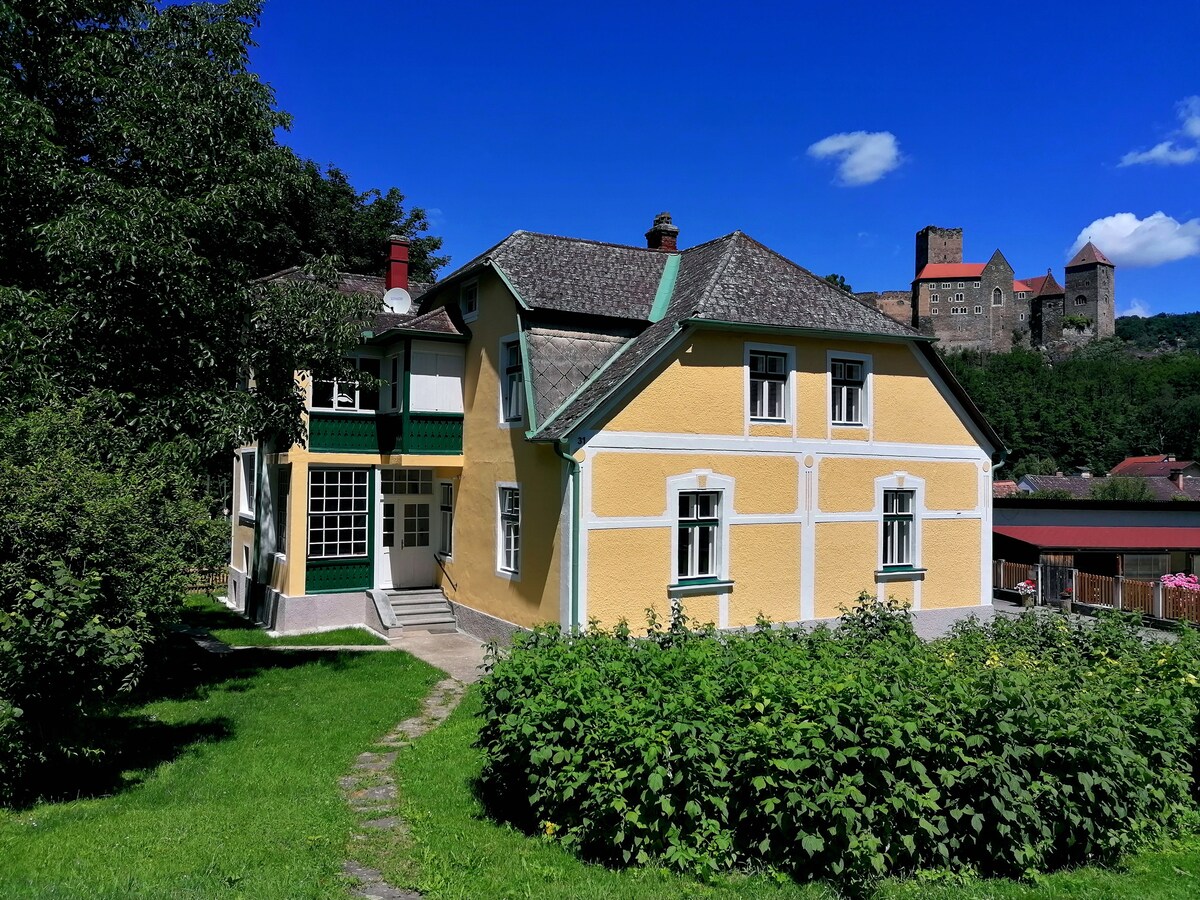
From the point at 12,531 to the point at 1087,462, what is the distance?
327ft

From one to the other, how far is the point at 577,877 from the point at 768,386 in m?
11.4

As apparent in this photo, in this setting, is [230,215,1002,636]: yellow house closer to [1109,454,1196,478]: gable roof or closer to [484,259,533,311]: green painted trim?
[484,259,533,311]: green painted trim

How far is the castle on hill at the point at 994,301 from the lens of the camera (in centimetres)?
12575

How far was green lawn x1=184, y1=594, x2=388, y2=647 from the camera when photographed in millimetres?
16891

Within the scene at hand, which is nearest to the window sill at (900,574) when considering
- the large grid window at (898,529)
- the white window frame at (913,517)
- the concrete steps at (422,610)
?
the white window frame at (913,517)

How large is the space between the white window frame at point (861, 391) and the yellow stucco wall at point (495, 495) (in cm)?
576

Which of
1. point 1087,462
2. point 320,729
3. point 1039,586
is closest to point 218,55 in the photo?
point 320,729

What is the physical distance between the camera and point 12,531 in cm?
736

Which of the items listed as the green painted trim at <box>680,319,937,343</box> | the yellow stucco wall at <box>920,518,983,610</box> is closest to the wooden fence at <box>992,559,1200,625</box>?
the yellow stucco wall at <box>920,518,983,610</box>

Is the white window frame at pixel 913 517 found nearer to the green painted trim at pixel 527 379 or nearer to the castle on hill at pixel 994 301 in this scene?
the green painted trim at pixel 527 379

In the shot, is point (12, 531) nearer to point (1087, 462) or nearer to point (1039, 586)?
point (1039, 586)

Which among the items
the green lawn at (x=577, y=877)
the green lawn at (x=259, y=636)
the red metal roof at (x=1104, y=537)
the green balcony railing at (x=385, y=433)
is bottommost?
the green lawn at (x=259, y=636)

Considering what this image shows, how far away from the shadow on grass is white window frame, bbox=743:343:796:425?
872 cm

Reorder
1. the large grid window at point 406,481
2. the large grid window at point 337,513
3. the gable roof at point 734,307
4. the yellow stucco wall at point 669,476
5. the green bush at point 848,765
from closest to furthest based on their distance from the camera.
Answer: the green bush at point 848,765, the yellow stucco wall at point 669,476, the gable roof at point 734,307, the large grid window at point 337,513, the large grid window at point 406,481
